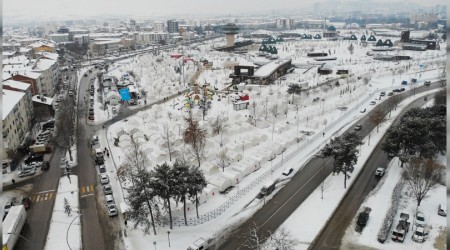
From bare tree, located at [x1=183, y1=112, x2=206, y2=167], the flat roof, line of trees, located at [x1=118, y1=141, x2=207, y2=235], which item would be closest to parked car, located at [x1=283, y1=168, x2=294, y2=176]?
bare tree, located at [x1=183, y1=112, x2=206, y2=167]

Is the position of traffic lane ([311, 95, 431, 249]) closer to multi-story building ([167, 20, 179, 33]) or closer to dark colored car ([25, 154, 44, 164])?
dark colored car ([25, 154, 44, 164])

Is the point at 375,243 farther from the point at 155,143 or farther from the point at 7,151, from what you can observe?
the point at 7,151

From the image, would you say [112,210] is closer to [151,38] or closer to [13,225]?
[13,225]

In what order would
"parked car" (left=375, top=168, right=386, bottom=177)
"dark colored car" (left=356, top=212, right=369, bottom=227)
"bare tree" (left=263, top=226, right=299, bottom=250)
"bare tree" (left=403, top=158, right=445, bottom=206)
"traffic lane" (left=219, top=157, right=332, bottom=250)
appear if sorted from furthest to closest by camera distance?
1. "parked car" (left=375, top=168, right=386, bottom=177)
2. "bare tree" (left=403, top=158, right=445, bottom=206)
3. "dark colored car" (left=356, top=212, right=369, bottom=227)
4. "traffic lane" (left=219, top=157, right=332, bottom=250)
5. "bare tree" (left=263, top=226, right=299, bottom=250)

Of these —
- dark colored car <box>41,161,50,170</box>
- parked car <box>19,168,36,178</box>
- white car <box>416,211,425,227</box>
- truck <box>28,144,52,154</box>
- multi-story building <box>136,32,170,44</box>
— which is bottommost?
white car <box>416,211,425,227</box>

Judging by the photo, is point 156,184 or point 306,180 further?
point 306,180

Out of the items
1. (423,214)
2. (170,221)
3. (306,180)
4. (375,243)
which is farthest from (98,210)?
(423,214)
